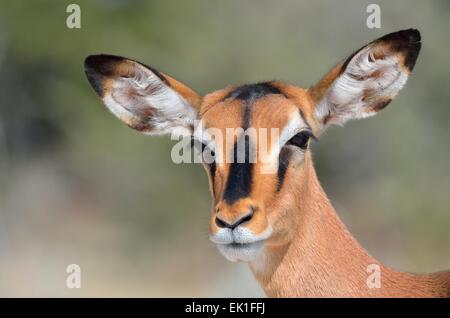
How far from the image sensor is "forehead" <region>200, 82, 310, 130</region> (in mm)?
6270

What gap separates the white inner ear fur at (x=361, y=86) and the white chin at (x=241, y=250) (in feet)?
4.56

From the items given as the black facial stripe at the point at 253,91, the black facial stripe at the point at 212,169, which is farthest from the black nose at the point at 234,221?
the black facial stripe at the point at 253,91

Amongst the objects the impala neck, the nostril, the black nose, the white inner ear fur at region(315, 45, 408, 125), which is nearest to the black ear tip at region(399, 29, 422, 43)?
the white inner ear fur at region(315, 45, 408, 125)

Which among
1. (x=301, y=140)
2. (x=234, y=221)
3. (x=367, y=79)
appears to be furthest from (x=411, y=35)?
(x=234, y=221)

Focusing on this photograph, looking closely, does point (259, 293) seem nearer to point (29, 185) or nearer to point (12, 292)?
point (12, 292)

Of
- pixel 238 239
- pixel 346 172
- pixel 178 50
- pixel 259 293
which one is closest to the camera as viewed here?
pixel 238 239

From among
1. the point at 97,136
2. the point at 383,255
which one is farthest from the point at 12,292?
the point at 383,255

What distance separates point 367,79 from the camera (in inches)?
265

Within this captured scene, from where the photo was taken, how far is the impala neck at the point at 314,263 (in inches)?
244

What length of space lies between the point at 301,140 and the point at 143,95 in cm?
143

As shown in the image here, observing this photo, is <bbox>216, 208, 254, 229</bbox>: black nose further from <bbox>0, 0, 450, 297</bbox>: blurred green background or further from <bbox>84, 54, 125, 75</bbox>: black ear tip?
<bbox>0, 0, 450, 297</bbox>: blurred green background

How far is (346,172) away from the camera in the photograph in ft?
60.1

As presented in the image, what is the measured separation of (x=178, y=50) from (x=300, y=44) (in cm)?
272

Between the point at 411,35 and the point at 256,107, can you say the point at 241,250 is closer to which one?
the point at 256,107
